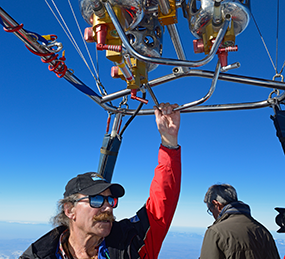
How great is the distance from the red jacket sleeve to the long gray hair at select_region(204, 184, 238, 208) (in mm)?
797

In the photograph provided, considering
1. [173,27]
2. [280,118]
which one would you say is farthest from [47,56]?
[280,118]

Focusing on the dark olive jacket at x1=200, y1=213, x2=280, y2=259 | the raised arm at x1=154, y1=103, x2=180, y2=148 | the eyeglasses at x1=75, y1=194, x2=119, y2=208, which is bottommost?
the dark olive jacket at x1=200, y1=213, x2=280, y2=259

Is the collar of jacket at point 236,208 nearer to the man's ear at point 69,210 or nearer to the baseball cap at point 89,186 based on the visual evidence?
the baseball cap at point 89,186

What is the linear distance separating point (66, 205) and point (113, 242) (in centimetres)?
41

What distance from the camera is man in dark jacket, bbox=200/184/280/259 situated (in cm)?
184

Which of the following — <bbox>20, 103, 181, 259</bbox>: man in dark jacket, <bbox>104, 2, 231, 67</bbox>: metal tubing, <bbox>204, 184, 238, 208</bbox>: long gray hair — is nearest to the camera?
<bbox>104, 2, 231, 67</bbox>: metal tubing

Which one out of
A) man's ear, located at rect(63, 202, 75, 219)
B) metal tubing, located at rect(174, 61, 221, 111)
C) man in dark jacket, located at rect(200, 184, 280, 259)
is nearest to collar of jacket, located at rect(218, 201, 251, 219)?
man in dark jacket, located at rect(200, 184, 280, 259)

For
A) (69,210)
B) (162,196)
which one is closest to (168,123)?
(162,196)

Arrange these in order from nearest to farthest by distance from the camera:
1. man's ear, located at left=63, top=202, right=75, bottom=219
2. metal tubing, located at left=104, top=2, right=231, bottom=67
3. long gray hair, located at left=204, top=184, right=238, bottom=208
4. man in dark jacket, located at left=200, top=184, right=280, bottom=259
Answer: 1. metal tubing, located at left=104, top=2, right=231, bottom=67
2. man's ear, located at left=63, top=202, right=75, bottom=219
3. man in dark jacket, located at left=200, top=184, right=280, bottom=259
4. long gray hair, located at left=204, top=184, right=238, bottom=208

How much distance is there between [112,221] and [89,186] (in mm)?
263

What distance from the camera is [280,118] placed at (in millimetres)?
2025

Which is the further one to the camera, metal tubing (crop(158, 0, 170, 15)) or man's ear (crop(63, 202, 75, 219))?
man's ear (crop(63, 202, 75, 219))

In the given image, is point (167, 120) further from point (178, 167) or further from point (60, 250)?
point (60, 250)

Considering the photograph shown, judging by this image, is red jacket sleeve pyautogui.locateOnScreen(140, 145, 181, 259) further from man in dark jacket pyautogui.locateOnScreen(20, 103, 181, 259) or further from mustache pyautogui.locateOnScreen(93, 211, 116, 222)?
mustache pyautogui.locateOnScreen(93, 211, 116, 222)
